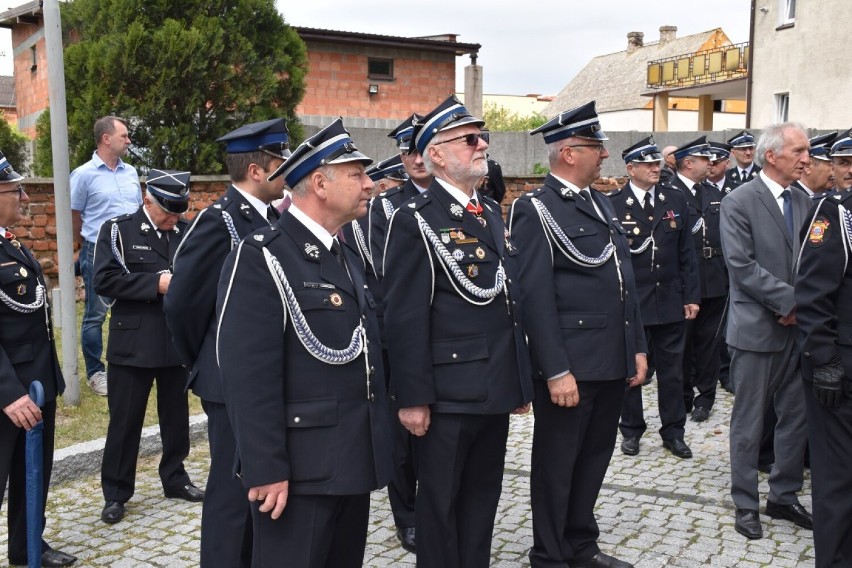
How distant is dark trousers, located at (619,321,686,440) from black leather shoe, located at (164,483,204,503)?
3.03 metres

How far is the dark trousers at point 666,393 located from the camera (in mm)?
6719

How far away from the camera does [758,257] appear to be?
5.20 metres

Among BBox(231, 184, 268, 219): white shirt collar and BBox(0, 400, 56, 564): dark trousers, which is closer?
BBox(231, 184, 268, 219): white shirt collar

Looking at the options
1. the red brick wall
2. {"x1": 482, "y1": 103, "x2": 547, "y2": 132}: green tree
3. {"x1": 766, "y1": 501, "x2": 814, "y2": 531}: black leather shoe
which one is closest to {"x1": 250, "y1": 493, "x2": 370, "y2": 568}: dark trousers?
{"x1": 766, "y1": 501, "x2": 814, "y2": 531}: black leather shoe

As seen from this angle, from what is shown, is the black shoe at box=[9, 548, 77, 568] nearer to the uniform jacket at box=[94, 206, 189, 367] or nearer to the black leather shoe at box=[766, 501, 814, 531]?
the uniform jacket at box=[94, 206, 189, 367]

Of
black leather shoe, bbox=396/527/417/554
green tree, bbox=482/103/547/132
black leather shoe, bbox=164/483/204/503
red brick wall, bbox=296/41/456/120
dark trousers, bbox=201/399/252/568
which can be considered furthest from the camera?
green tree, bbox=482/103/547/132

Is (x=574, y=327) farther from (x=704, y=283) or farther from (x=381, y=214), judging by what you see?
(x=704, y=283)

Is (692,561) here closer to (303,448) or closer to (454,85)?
(303,448)

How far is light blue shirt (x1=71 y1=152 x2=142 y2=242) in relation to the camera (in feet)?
25.4

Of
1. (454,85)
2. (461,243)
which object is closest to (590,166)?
(461,243)

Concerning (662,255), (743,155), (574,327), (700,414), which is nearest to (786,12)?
(743,155)

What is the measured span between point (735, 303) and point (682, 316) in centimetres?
166

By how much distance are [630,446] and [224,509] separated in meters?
3.62

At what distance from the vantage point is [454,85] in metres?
24.9
